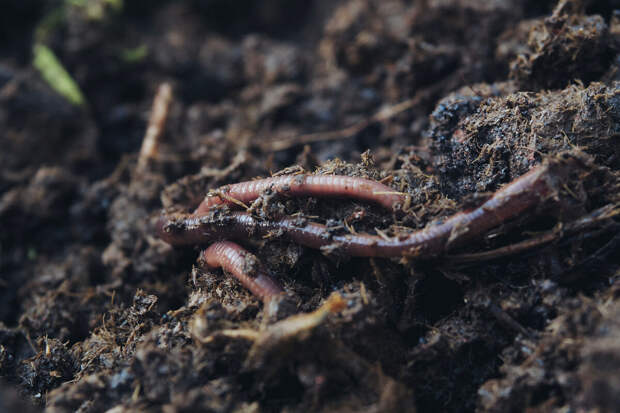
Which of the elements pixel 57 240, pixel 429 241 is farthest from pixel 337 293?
pixel 57 240

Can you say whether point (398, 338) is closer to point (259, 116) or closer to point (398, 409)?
point (398, 409)

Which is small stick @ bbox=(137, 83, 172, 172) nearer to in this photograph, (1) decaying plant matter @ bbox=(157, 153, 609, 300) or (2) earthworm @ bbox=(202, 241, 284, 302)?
(1) decaying plant matter @ bbox=(157, 153, 609, 300)

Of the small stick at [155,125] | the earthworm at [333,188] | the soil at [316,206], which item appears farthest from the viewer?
the small stick at [155,125]

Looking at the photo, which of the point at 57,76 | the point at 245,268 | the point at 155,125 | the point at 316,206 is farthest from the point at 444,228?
the point at 57,76

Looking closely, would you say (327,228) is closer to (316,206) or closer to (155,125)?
(316,206)

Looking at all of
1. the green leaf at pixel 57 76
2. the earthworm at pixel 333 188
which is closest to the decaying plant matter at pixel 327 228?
the earthworm at pixel 333 188

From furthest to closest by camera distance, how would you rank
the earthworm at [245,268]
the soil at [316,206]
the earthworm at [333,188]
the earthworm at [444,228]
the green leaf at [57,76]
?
the green leaf at [57,76] → the earthworm at [333,188] → the earthworm at [245,268] → the earthworm at [444,228] → the soil at [316,206]

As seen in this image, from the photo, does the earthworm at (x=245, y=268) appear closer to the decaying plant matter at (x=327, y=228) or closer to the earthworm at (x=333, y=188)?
the decaying plant matter at (x=327, y=228)
